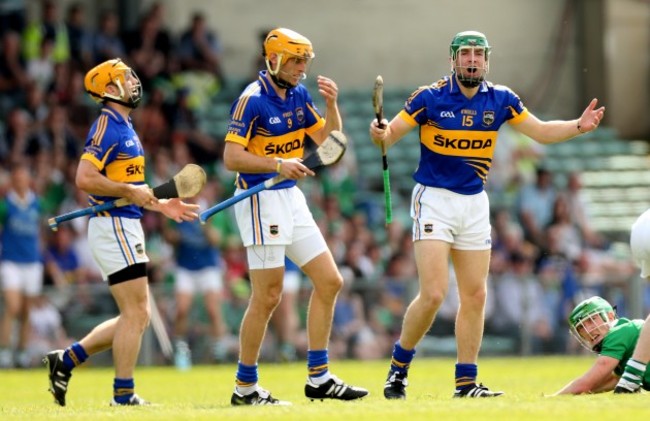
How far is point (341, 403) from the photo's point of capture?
9797mm

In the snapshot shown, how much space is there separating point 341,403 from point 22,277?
8439 millimetres

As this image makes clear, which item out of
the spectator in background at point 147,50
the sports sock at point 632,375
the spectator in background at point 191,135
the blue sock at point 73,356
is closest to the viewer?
the sports sock at point 632,375

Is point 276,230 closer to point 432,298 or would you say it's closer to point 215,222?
point 432,298

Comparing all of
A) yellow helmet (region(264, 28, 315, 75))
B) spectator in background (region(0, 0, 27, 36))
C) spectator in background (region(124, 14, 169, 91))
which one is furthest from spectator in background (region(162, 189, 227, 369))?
yellow helmet (region(264, 28, 315, 75))

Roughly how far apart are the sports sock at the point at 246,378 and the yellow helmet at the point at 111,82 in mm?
2128

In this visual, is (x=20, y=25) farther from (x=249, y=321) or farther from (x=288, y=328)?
(x=249, y=321)

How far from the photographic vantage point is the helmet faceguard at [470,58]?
33.5 feet

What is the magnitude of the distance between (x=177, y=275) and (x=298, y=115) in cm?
756

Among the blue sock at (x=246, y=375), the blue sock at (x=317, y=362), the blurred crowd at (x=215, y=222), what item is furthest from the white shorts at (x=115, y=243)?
the blurred crowd at (x=215, y=222)

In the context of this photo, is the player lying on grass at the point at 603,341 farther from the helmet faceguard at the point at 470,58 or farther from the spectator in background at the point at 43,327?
the spectator in background at the point at 43,327

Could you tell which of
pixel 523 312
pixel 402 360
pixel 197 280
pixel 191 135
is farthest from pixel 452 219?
pixel 191 135

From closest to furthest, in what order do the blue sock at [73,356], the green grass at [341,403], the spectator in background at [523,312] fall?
the green grass at [341,403] → the blue sock at [73,356] → the spectator in background at [523,312]

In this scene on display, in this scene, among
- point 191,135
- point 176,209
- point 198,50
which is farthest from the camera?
point 198,50

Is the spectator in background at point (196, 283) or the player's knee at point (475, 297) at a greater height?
the player's knee at point (475, 297)
